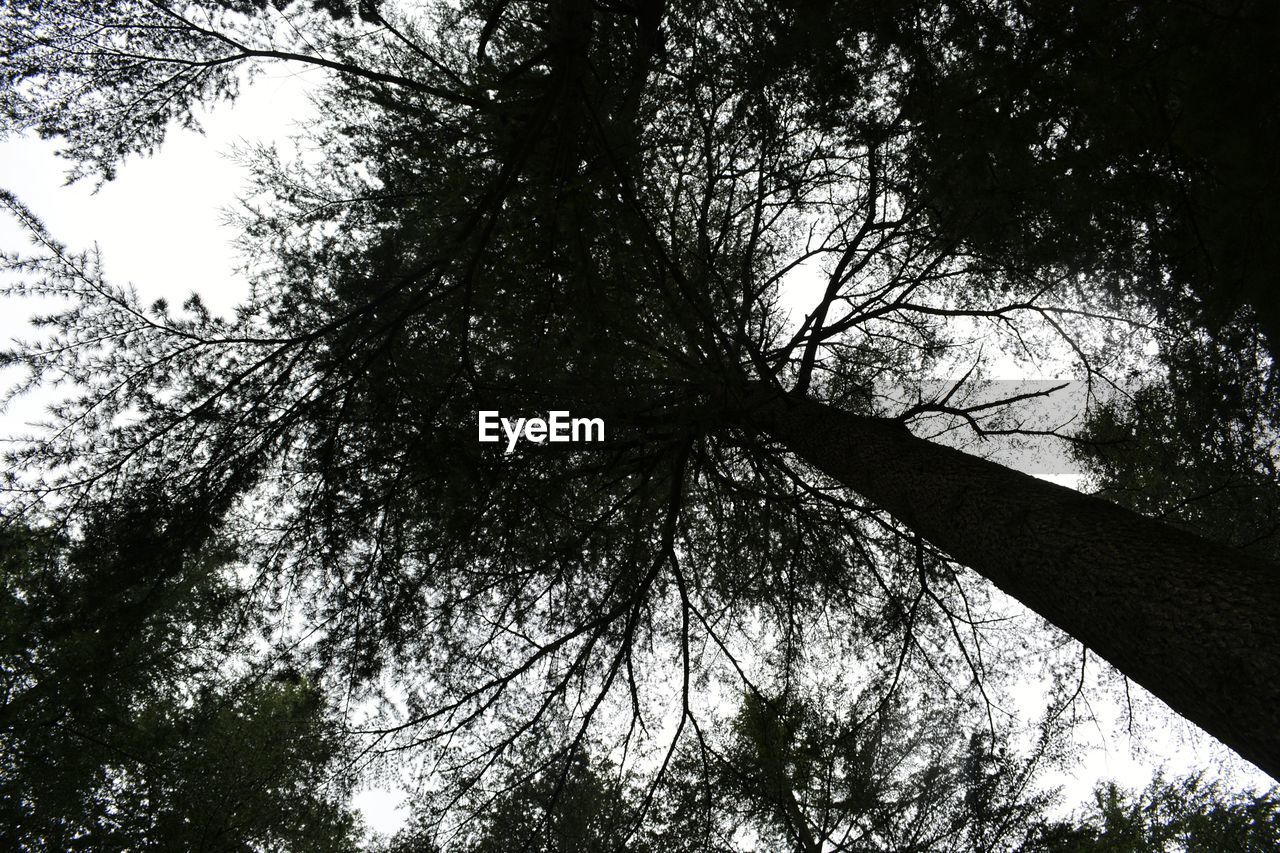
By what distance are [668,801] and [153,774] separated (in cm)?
562

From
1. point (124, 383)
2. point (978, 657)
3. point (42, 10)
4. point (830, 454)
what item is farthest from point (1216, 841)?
point (42, 10)

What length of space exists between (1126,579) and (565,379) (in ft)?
7.26

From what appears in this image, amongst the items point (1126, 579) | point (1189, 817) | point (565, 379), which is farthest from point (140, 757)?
point (1189, 817)

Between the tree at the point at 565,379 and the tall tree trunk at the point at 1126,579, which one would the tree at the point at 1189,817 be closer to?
the tree at the point at 565,379

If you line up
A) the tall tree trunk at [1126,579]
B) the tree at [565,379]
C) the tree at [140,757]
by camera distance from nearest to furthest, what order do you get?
the tall tree trunk at [1126,579] → the tree at [565,379] → the tree at [140,757]

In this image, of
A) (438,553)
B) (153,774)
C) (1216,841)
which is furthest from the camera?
(1216,841)

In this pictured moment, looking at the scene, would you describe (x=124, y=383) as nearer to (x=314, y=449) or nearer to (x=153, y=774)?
(x=314, y=449)

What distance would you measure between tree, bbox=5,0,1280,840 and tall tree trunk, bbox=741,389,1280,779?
10 mm

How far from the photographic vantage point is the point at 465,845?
3.60 meters

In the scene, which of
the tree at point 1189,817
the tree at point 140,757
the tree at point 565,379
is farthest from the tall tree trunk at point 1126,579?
the tree at point 1189,817

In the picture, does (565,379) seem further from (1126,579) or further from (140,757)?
(140,757)

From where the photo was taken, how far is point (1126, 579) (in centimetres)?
161

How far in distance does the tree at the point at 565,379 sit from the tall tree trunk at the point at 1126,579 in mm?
10

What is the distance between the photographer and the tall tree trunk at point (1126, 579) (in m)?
1.28
